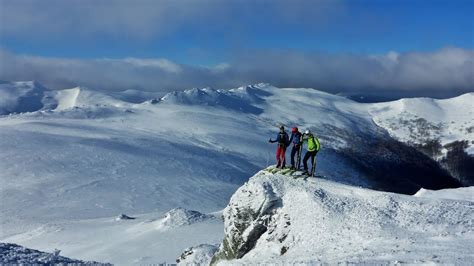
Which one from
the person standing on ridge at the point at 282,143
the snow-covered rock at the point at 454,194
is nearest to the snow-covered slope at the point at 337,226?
the person standing on ridge at the point at 282,143

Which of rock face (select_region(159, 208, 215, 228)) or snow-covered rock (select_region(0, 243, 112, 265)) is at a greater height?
snow-covered rock (select_region(0, 243, 112, 265))

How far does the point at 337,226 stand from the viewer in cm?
2105

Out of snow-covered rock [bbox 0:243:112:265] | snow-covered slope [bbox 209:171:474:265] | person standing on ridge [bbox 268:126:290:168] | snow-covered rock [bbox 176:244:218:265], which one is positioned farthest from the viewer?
snow-covered rock [bbox 176:244:218:265]

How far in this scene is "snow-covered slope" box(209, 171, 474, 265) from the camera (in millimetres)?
17469

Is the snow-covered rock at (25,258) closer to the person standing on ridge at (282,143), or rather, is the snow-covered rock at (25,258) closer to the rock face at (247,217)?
the rock face at (247,217)

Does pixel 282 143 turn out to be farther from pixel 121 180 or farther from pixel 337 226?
pixel 121 180

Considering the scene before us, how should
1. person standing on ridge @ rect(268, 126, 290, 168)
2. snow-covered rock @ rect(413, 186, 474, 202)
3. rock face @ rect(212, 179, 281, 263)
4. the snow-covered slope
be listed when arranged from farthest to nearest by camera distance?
snow-covered rock @ rect(413, 186, 474, 202), person standing on ridge @ rect(268, 126, 290, 168), rock face @ rect(212, 179, 281, 263), the snow-covered slope

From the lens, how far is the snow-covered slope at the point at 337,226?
57.3ft

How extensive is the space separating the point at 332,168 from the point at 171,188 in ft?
292

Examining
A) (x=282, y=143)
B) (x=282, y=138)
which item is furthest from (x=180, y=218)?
(x=282, y=138)

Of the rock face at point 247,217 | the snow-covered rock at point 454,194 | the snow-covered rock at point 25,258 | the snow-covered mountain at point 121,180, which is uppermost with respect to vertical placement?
the snow-covered rock at point 454,194

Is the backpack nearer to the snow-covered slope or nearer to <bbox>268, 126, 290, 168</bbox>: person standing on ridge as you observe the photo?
<bbox>268, 126, 290, 168</bbox>: person standing on ridge

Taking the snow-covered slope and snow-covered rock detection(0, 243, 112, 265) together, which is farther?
snow-covered rock detection(0, 243, 112, 265)

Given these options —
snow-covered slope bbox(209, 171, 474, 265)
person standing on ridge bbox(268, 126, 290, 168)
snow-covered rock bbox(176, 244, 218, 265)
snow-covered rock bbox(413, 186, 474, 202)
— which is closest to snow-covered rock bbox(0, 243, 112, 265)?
snow-covered slope bbox(209, 171, 474, 265)
